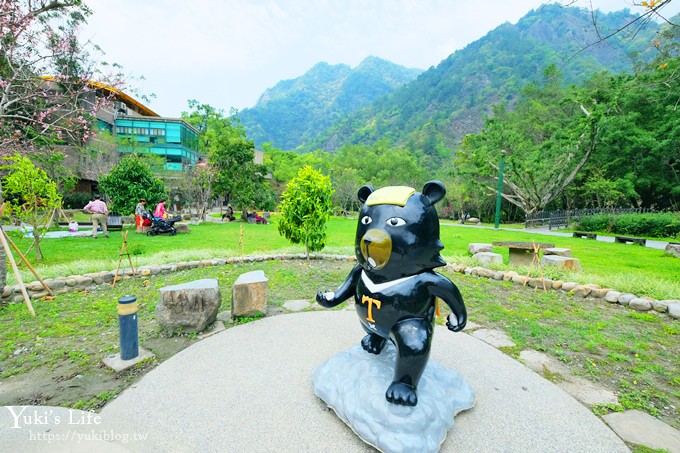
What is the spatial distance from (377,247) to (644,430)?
2.62 meters

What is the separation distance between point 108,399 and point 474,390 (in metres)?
3.31

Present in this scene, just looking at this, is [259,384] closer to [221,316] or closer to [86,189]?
[221,316]

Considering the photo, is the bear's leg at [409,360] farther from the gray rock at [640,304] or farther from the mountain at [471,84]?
the mountain at [471,84]

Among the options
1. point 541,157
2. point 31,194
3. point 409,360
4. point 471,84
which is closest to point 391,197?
point 409,360

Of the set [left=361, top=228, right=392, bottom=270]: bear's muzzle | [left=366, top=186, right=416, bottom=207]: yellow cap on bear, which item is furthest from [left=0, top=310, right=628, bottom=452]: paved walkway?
[left=366, top=186, right=416, bottom=207]: yellow cap on bear

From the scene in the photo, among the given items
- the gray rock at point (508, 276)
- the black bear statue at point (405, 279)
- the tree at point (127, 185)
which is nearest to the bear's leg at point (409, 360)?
the black bear statue at point (405, 279)

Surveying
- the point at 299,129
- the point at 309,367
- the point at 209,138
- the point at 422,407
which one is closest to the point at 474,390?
the point at 422,407

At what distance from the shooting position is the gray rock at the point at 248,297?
448 centimetres

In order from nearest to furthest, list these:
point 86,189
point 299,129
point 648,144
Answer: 1. point 648,144
2. point 86,189
3. point 299,129

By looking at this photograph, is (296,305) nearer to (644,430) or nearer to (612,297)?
(644,430)

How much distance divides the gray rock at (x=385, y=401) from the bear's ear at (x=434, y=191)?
1.54 metres

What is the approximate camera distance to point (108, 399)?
276 cm

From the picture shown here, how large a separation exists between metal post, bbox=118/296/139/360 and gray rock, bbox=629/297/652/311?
748 cm

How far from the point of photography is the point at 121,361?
334 cm
